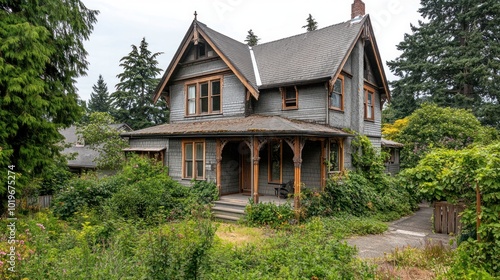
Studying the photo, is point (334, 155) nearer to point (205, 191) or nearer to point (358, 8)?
point (205, 191)

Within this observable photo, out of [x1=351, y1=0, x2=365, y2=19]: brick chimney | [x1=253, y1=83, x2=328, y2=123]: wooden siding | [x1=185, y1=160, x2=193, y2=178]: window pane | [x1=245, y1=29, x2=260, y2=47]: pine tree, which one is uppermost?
[x1=245, y1=29, x2=260, y2=47]: pine tree

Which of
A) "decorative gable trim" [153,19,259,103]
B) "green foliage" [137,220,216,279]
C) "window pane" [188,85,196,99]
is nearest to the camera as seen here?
"green foliage" [137,220,216,279]

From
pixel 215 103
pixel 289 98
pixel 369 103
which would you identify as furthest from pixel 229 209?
pixel 369 103

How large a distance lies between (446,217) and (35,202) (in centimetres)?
1547

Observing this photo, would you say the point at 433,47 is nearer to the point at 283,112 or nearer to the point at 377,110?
the point at 377,110

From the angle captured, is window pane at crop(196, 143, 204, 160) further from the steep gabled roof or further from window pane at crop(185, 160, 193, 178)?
the steep gabled roof

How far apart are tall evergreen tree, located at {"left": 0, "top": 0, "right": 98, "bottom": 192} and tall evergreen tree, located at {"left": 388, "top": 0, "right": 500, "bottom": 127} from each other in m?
29.5

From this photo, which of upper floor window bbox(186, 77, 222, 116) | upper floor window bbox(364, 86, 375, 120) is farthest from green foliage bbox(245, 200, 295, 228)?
upper floor window bbox(364, 86, 375, 120)

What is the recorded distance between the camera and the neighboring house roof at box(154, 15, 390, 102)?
1386 cm

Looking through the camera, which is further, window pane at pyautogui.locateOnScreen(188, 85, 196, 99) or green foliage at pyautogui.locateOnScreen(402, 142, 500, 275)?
window pane at pyautogui.locateOnScreen(188, 85, 196, 99)

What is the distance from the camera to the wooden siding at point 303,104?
13406 mm

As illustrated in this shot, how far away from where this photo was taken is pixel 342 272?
5129mm

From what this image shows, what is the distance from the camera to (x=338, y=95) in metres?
14.3

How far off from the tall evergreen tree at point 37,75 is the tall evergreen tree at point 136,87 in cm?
2594
